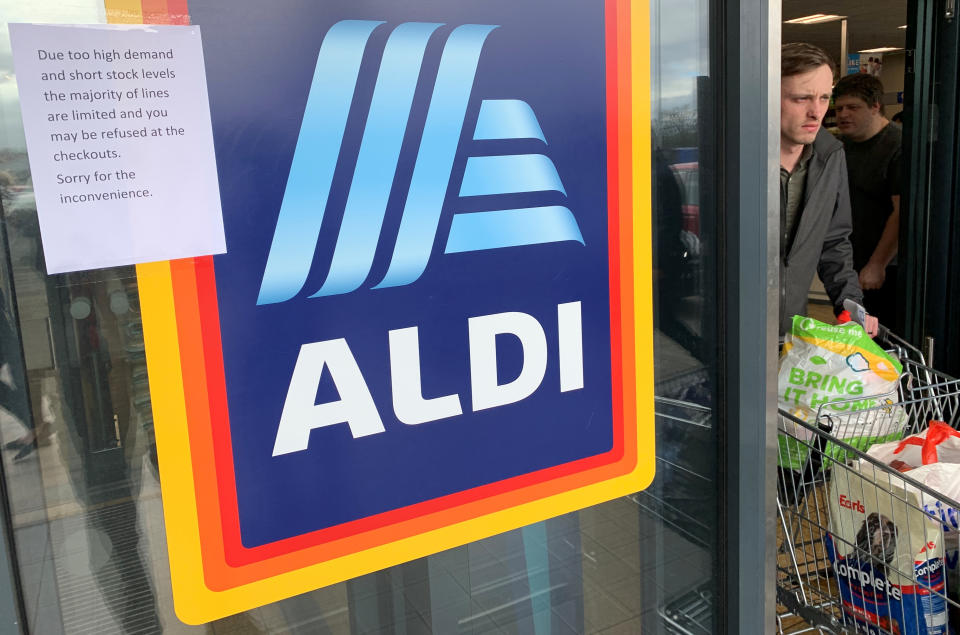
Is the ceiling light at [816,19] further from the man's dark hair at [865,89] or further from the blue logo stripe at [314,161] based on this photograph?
the blue logo stripe at [314,161]

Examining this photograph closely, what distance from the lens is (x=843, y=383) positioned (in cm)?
210

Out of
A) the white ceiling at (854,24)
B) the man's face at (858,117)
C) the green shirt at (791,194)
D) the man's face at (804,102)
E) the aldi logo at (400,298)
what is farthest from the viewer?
the white ceiling at (854,24)

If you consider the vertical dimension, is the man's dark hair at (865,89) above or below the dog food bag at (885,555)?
above

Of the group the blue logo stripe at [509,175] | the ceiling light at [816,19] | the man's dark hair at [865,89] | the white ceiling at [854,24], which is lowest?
the blue logo stripe at [509,175]

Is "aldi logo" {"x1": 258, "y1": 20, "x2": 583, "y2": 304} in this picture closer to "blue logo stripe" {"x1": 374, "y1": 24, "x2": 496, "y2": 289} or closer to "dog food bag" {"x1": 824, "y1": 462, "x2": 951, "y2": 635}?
"blue logo stripe" {"x1": 374, "y1": 24, "x2": 496, "y2": 289}

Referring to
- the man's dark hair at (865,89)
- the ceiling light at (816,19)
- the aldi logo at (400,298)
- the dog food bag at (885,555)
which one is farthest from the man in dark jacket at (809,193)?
the ceiling light at (816,19)

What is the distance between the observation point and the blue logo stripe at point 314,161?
1.17 metres

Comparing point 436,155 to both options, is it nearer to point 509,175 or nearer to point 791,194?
point 509,175

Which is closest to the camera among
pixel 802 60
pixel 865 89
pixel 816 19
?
pixel 802 60

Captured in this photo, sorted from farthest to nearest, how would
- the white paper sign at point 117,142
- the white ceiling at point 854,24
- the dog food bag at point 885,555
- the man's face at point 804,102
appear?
the white ceiling at point 854,24 < the man's face at point 804,102 < the dog food bag at point 885,555 < the white paper sign at point 117,142

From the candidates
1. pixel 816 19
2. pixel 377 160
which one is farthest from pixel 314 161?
pixel 816 19

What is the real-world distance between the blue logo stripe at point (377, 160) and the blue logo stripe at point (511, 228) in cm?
14

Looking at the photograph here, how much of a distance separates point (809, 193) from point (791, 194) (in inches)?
2.0

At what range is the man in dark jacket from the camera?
2.22 m
